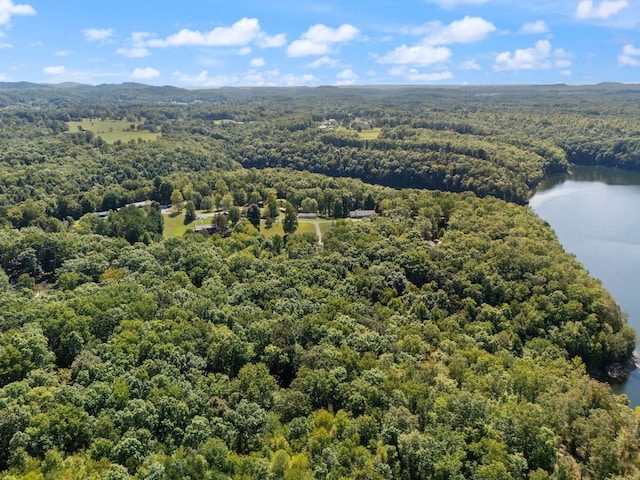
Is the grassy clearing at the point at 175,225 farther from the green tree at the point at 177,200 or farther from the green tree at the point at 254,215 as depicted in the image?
the green tree at the point at 254,215

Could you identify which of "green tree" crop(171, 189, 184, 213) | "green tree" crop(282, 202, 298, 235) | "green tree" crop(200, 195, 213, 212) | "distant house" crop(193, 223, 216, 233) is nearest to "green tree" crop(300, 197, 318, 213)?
"green tree" crop(282, 202, 298, 235)

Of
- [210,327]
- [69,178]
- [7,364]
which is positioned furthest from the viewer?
[69,178]

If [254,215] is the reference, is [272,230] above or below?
below

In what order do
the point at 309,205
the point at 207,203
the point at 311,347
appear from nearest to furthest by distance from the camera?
the point at 311,347 < the point at 309,205 < the point at 207,203

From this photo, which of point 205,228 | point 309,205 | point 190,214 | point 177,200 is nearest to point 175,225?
point 190,214

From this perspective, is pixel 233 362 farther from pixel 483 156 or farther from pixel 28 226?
pixel 483 156

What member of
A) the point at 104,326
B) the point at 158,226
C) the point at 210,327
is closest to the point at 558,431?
the point at 210,327

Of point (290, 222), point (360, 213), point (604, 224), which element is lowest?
point (604, 224)

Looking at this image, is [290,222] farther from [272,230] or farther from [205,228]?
[205,228]

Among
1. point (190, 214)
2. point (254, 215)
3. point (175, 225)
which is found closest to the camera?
point (254, 215)
